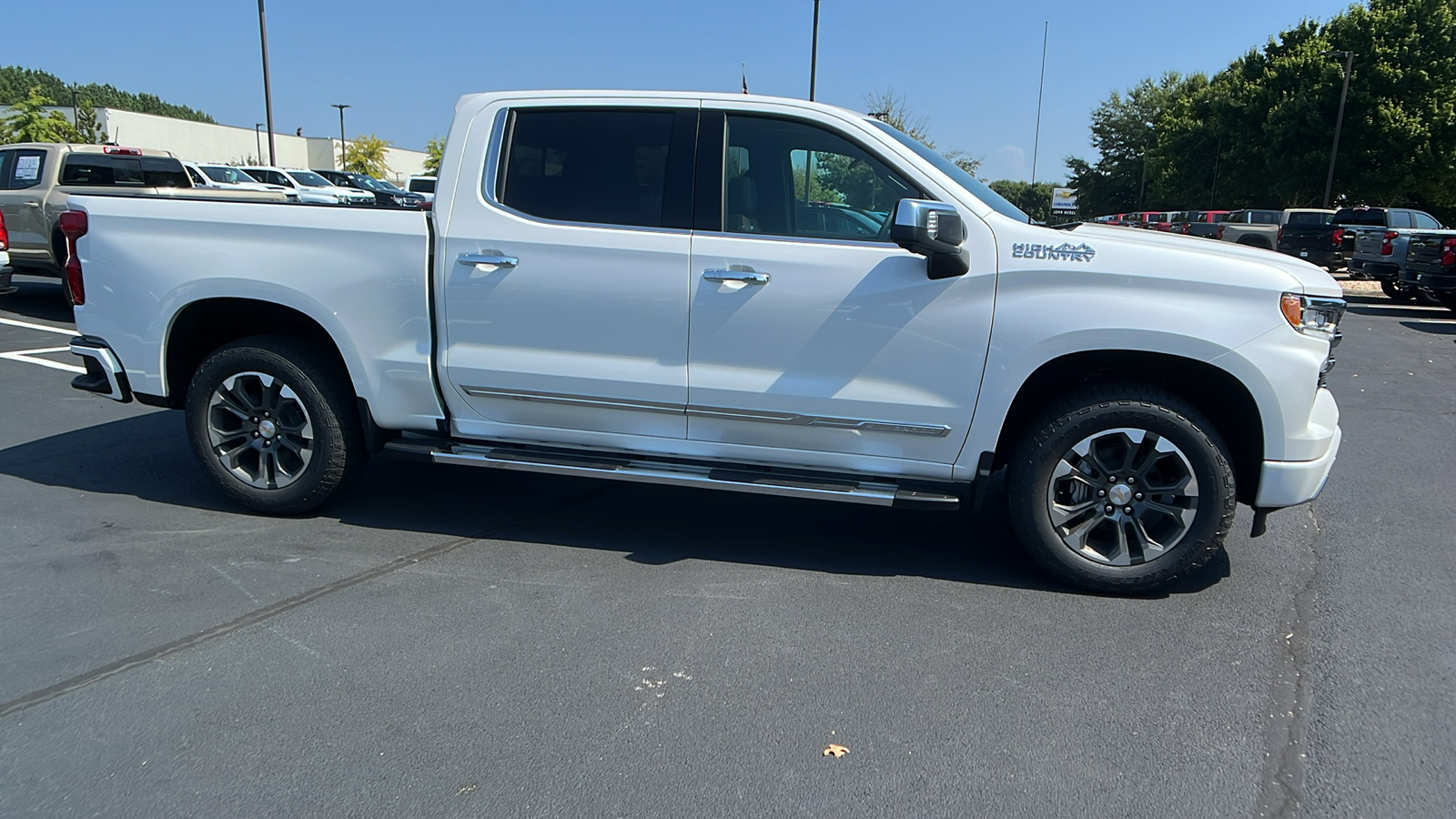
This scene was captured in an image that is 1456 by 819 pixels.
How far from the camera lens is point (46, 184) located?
1145cm

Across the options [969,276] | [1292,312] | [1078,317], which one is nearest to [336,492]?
[969,276]

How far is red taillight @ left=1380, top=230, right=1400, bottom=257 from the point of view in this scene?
17.4 meters

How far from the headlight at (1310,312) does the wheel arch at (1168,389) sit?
12.3 inches

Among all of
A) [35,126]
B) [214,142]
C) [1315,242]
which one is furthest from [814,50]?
[214,142]

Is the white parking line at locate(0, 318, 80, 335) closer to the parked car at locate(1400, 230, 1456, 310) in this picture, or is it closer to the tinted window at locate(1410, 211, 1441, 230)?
the parked car at locate(1400, 230, 1456, 310)

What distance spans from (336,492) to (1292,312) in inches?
171

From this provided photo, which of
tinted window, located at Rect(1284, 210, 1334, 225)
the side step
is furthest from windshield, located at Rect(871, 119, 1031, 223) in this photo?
tinted window, located at Rect(1284, 210, 1334, 225)

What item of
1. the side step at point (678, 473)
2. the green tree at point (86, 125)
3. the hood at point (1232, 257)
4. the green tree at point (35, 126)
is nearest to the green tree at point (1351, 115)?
the hood at point (1232, 257)

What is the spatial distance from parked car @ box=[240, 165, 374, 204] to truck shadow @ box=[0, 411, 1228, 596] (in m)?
20.0

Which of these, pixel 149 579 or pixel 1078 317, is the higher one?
pixel 1078 317

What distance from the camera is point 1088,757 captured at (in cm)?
289

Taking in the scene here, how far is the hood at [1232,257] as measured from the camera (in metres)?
3.80

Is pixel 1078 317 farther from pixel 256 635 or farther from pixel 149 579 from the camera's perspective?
pixel 149 579

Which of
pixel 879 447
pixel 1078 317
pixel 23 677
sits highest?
pixel 1078 317
